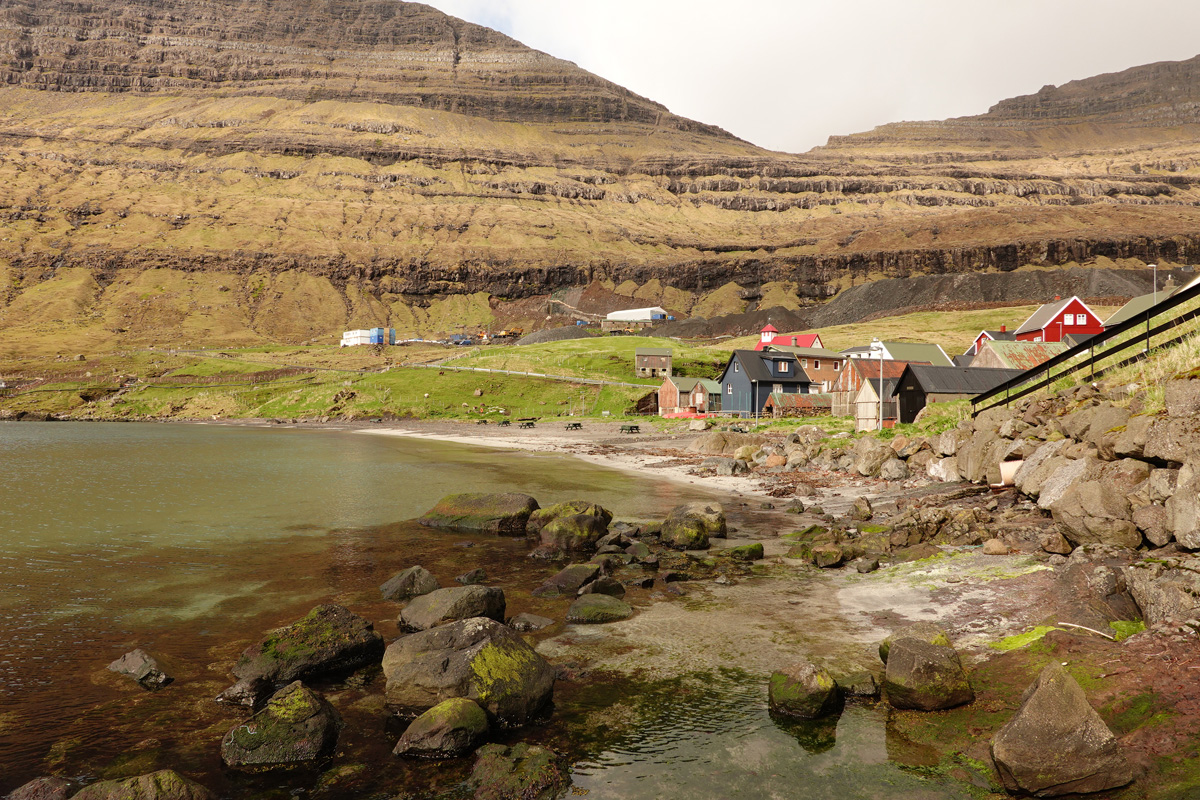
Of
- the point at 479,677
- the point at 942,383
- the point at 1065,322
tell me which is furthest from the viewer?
the point at 1065,322

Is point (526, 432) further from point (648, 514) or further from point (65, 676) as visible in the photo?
point (65, 676)

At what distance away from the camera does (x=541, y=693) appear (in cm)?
1167

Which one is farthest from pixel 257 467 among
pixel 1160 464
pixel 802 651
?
pixel 1160 464

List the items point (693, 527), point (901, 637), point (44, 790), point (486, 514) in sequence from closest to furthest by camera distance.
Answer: point (44, 790) < point (901, 637) < point (693, 527) < point (486, 514)

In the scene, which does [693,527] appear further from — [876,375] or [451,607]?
[876,375]

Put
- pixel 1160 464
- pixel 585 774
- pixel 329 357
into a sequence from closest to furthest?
pixel 585 774, pixel 1160 464, pixel 329 357

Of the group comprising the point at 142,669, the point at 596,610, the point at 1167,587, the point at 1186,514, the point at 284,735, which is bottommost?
the point at 596,610

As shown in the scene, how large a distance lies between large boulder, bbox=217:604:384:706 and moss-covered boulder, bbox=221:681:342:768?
5.40ft

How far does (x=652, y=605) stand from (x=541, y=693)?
6187 millimetres

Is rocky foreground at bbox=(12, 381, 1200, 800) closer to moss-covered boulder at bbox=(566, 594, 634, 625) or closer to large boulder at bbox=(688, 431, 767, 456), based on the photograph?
moss-covered boulder at bbox=(566, 594, 634, 625)

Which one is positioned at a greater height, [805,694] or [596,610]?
[805,694]

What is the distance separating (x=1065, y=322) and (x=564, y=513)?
89463 millimetres

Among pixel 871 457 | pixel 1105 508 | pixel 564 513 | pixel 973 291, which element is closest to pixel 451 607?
pixel 564 513

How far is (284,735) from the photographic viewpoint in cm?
1043
